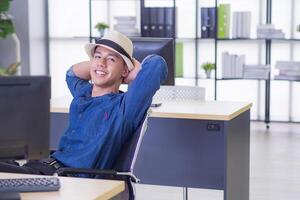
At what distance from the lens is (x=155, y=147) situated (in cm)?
382

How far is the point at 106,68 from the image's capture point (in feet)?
10.0

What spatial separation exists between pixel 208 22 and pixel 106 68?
4644mm

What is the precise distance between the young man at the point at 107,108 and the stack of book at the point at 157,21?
4519 millimetres

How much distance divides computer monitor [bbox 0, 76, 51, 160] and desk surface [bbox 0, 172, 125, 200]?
0.44 feet

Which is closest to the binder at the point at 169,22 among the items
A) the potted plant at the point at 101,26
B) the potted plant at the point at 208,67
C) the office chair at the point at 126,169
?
the potted plant at the point at 208,67

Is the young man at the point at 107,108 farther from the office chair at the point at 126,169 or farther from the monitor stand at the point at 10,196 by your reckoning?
the monitor stand at the point at 10,196

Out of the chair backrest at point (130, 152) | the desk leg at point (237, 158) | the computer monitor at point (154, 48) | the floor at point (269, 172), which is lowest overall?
the floor at point (269, 172)

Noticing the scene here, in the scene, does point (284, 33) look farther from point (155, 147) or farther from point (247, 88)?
point (155, 147)

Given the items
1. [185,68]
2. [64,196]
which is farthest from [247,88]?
[64,196]

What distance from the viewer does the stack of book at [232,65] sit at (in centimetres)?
749

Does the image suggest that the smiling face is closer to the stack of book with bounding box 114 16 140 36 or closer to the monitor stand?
the monitor stand

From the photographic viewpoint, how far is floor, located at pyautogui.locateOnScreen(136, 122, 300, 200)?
4809mm

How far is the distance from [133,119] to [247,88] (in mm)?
5160

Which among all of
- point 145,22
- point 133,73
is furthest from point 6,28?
point 133,73
